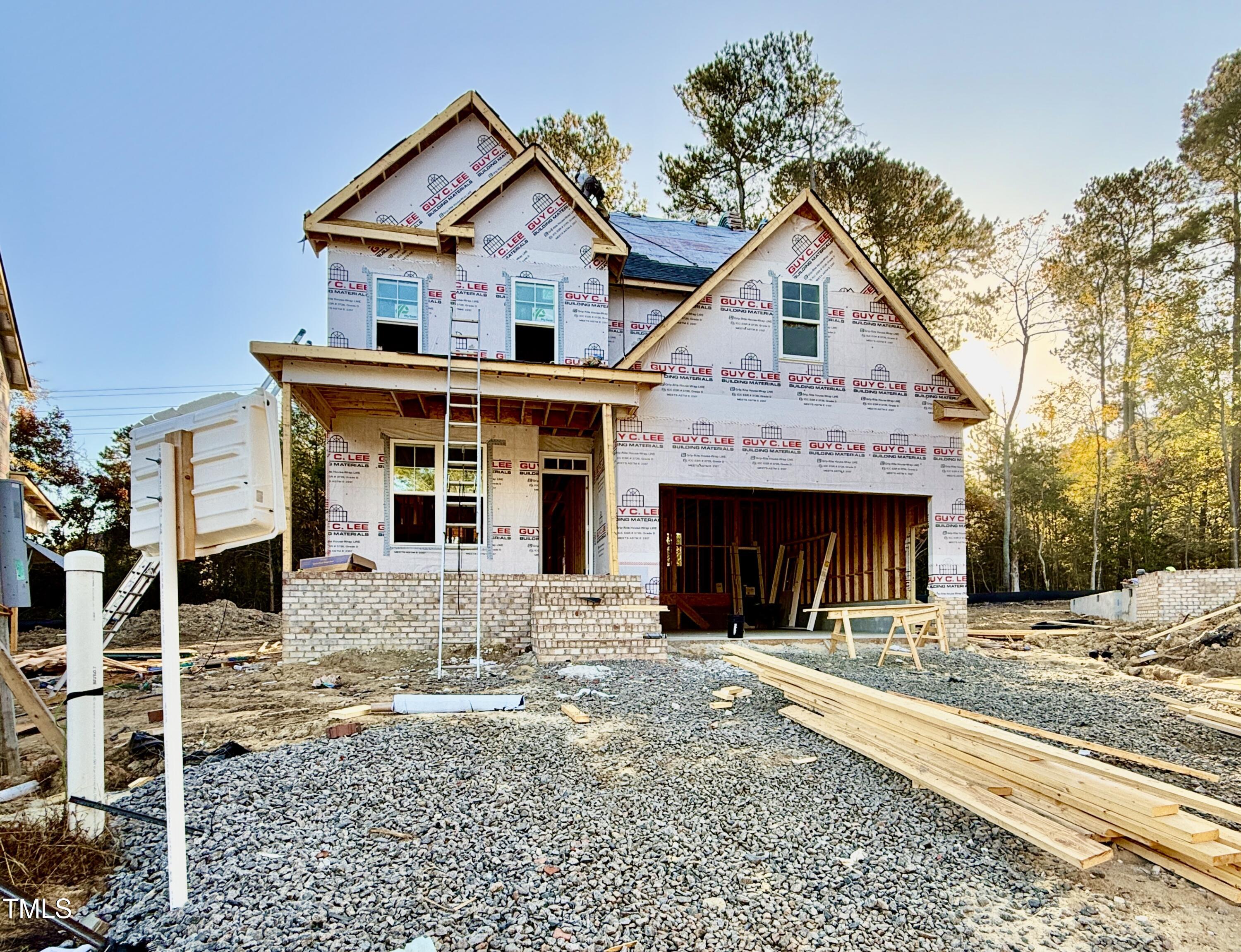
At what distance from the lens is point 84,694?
3566 millimetres

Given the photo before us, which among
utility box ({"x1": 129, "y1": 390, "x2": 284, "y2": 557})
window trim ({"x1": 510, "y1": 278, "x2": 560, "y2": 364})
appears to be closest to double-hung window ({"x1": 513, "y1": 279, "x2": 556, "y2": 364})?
window trim ({"x1": 510, "y1": 278, "x2": 560, "y2": 364})

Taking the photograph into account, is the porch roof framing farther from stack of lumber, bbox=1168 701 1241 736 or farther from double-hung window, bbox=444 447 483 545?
stack of lumber, bbox=1168 701 1241 736

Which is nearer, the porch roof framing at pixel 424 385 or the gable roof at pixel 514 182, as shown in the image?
the porch roof framing at pixel 424 385

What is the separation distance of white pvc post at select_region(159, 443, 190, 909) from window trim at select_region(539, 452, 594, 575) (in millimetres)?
9782

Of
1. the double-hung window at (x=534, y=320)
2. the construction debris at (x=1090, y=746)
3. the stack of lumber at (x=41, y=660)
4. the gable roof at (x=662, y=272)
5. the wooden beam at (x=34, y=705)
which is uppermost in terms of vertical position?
the gable roof at (x=662, y=272)

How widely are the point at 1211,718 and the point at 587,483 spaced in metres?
9.68

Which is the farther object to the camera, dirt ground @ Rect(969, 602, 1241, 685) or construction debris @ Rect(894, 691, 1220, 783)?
dirt ground @ Rect(969, 602, 1241, 685)

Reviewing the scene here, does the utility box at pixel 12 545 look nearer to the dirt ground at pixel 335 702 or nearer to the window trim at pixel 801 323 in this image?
the dirt ground at pixel 335 702

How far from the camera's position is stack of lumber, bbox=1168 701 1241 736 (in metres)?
6.28

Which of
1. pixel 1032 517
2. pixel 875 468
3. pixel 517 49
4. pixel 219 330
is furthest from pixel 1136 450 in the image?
pixel 219 330

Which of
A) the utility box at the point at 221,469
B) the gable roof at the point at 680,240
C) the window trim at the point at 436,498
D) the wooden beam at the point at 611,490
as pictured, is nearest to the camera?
the utility box at the point at 221,469

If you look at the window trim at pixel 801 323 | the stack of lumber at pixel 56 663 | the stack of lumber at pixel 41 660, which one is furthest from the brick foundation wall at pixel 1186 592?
the stack of lumber at pixel 41 660

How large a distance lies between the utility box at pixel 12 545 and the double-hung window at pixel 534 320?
8.05 m

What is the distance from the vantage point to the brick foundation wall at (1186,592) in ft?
48.3
